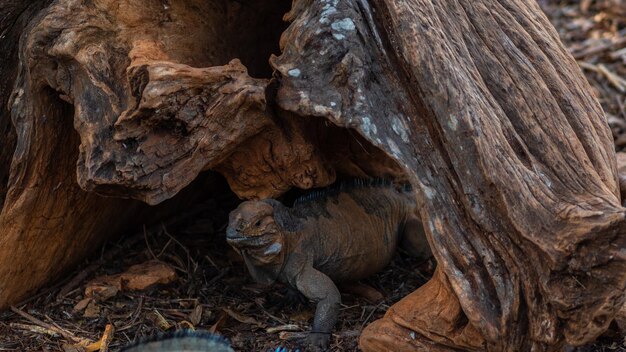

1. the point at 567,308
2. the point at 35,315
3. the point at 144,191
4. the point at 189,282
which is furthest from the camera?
the point at 189,282

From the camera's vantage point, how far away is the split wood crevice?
3.84 m

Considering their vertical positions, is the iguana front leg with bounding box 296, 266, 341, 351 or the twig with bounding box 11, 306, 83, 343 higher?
the iguana front leg with bounding box 296, 266, 341, 351

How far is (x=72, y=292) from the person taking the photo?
5340mm

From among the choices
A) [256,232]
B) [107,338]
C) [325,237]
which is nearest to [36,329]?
[107,338]

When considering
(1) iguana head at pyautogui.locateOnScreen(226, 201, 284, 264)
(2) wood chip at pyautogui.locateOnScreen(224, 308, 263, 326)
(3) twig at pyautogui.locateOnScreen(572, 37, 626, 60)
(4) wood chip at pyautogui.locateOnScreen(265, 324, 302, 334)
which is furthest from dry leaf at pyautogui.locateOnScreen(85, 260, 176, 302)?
(3) twig at pyautogui.locateOnScreen(572, 37, 626, 60)

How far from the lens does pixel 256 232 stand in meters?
4.88

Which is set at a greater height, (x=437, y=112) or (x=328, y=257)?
(x=437, y=112)

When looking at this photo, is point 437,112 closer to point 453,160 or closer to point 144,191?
point 453,160

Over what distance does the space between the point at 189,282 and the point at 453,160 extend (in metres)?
2.12

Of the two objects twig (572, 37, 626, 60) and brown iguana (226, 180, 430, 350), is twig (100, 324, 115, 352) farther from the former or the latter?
twig (572, 37, 626, 60)

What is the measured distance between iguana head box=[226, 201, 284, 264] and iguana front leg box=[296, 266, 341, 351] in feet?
0.75

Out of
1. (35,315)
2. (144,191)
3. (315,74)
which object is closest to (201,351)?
(144,191)

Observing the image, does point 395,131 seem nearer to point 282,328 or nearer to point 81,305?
point 282,328

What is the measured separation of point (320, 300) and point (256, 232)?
52 cm
